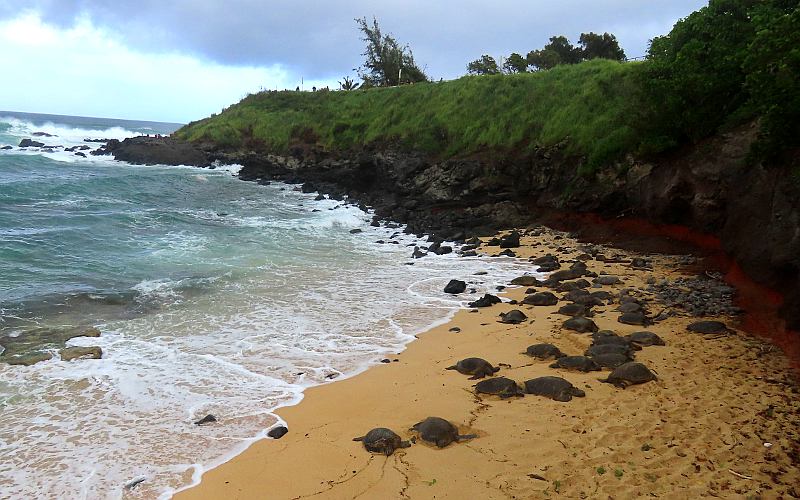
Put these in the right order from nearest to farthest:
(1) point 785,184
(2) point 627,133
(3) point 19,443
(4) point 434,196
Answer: (3) point 19,443
(1) point 785,184
(2) point 627,133
(4) point 434,196

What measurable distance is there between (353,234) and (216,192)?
13.4 metres

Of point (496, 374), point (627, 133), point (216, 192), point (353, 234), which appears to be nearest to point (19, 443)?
point (496, 374)

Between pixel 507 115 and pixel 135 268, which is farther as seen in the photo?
pixel 507 115

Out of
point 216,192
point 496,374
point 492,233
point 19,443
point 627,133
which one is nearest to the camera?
point 19,443

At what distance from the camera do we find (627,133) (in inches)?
736

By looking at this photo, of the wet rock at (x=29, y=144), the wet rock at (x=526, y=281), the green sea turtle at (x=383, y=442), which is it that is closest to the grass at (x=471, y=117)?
the wet rock at (x=526, y=281)

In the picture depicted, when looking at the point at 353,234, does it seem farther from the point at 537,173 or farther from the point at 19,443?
the point at 19,443

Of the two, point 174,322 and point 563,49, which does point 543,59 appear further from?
point 174,322

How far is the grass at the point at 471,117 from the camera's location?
21.4 metres

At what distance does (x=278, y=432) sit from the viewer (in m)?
6.85

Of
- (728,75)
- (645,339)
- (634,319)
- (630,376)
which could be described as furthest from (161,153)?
(630,376)

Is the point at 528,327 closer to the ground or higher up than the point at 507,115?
closer to the ground

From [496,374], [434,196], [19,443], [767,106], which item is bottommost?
[19,443]

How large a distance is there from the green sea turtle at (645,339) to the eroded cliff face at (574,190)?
206 centimetres
